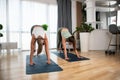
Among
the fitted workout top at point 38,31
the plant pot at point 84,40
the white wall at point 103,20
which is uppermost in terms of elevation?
the white wall at point 103,20

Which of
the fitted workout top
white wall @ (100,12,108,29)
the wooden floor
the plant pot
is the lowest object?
the wooden floor

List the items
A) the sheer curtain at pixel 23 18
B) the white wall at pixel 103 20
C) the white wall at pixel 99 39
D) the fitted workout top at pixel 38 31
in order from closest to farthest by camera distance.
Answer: the fitted workout top at pixel 38 31
the sheer curtain at pixel 23 18
the white wall at pixel 99 39
the white wall at pixel 103 20

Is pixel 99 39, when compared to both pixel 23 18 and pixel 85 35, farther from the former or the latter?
pixel 23 18

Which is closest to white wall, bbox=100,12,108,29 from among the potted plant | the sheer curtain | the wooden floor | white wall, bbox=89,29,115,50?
white wall, bbox=89,29,115,50

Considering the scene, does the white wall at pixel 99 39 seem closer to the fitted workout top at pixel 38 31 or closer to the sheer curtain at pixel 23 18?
the sheer curtain at pixel 23 18

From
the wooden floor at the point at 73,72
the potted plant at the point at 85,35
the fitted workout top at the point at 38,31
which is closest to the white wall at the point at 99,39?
the potted plant at the point at 85,35

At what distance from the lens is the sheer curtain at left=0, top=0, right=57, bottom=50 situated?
559 cm

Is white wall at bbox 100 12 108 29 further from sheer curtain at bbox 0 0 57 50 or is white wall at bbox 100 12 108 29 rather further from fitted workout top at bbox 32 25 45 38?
fitted workout top at bbox 32 25 45 38

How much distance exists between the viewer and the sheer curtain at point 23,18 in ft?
18.4

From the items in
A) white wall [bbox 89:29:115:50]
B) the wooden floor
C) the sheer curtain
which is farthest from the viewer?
white wall [bbox 89:29:115:50]

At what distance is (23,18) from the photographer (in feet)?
19.7

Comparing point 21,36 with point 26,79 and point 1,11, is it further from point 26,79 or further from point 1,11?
point 26,79

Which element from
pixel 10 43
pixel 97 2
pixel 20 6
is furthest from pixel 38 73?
pixel 97 2

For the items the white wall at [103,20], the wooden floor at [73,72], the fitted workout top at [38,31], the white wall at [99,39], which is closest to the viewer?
the wooden floor at [73,72]
